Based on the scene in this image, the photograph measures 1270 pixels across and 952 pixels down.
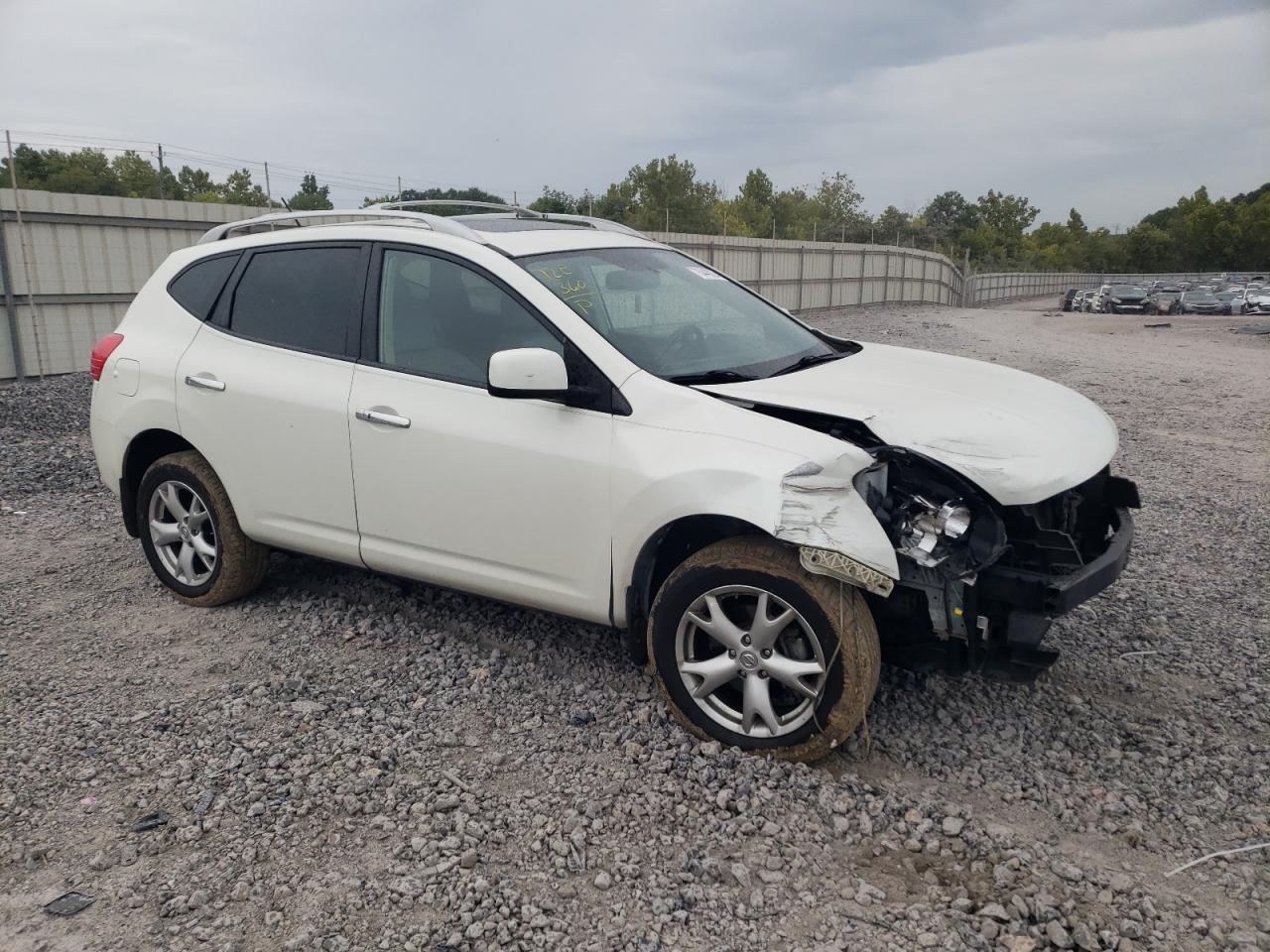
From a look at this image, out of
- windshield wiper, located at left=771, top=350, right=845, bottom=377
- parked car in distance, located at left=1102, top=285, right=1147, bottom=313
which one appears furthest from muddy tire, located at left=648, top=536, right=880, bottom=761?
parked car in distance, located at left=1102, top=285, right=1147, bottom=313

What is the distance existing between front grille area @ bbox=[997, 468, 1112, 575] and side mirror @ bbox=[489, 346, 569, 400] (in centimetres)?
163

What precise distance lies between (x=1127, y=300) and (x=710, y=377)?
42.0m

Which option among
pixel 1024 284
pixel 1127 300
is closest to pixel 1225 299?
pixel 1127 300

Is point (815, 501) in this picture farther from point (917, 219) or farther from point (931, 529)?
point (917, 219)

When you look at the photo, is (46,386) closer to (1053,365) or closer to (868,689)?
(868,689)

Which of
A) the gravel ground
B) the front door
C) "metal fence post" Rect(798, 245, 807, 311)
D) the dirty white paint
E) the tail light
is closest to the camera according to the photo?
the gravel ground

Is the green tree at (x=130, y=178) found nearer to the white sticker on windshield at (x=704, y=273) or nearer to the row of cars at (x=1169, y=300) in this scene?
the white sticker on windshield at (x=704, y=273)

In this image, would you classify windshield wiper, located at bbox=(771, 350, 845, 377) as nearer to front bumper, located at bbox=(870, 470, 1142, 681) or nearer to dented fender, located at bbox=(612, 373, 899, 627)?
dented fender, located at bbox=(612, 373, 899, 627)

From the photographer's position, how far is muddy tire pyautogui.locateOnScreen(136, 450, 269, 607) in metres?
4.80

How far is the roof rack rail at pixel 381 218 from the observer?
428cm

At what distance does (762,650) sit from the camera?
3414 mm

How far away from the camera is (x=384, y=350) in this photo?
427 cm

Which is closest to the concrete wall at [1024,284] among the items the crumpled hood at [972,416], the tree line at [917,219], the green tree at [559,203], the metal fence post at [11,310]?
the tree line at [917,219]

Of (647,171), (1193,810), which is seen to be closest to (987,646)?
(1193,810)
